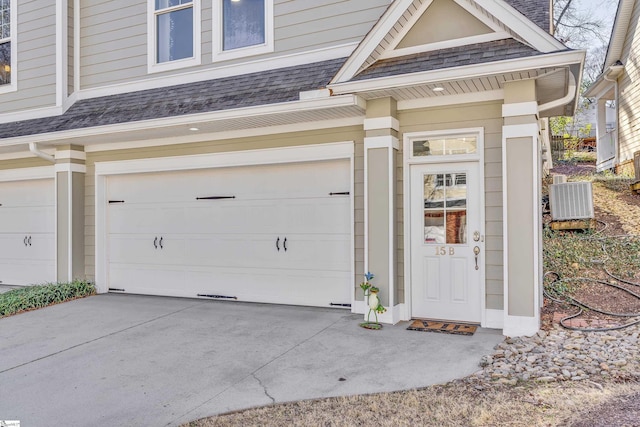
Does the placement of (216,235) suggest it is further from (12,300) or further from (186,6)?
(186,6)

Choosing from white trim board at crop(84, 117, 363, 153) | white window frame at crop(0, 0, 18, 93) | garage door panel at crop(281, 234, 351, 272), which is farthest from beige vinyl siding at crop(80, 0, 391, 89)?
garage door panel at crop(281, 234, 351, 272)

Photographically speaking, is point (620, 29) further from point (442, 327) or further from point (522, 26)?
point (442, 327)

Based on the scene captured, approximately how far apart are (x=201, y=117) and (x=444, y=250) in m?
3.55

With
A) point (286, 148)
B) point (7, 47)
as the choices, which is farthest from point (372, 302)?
point (7, 47)

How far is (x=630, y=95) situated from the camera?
12602 millimetres

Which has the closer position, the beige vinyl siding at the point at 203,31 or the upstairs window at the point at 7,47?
the beige vinyl siding at the point at 203,31

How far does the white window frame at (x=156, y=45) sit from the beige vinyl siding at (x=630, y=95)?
10.5m

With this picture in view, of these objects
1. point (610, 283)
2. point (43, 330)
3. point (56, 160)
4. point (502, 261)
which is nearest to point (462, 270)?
point (502, 261)

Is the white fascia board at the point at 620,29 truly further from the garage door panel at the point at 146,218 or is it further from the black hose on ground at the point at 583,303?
the garage door panel at the point at 146,218

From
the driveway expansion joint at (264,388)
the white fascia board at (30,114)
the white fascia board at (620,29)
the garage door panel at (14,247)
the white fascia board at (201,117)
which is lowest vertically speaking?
the driveway expansion joint at (264,388)

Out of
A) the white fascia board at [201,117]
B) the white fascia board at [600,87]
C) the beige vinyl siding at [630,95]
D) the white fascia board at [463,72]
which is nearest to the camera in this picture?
the white fascia board at [463,72]

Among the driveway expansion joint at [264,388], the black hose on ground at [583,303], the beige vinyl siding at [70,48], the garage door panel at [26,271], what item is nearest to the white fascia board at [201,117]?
the beige vinyl siding at [70,48]

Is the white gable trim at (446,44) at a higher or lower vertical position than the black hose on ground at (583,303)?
higher

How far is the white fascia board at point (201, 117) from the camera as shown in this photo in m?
5.68
